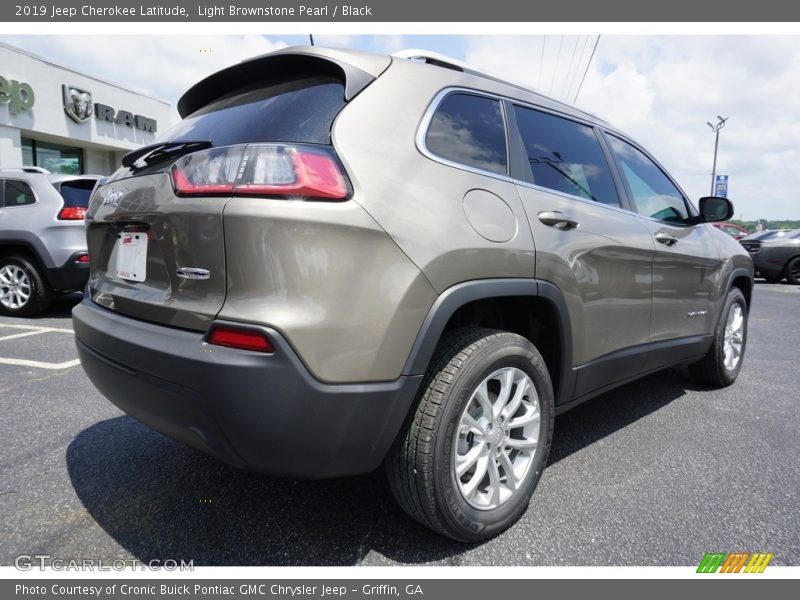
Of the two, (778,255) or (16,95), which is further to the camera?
(16,95)

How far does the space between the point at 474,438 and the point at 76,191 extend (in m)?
5.90

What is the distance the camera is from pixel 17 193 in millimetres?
5945

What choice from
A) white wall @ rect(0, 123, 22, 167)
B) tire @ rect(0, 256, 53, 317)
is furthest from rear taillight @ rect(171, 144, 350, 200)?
white wall @ rect(0, 123, 22, 167)

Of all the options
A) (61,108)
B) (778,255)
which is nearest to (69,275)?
(778,255)

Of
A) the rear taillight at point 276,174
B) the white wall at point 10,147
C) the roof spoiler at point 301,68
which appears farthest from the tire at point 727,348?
the white wall at point 10,147

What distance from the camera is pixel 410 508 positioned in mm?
1783

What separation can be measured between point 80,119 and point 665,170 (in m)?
19.2

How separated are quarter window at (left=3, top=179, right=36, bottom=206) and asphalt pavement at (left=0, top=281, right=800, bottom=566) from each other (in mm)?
3597

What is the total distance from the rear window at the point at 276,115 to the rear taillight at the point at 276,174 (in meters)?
0.10

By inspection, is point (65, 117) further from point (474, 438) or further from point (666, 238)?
point (474, 438)

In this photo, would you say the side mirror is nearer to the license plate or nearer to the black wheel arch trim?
the black wheel arch trim

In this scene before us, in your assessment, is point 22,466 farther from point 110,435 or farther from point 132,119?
point 132,119

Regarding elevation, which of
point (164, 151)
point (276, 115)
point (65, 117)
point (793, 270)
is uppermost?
point (65, 117)

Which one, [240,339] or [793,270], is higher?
[240,339]
